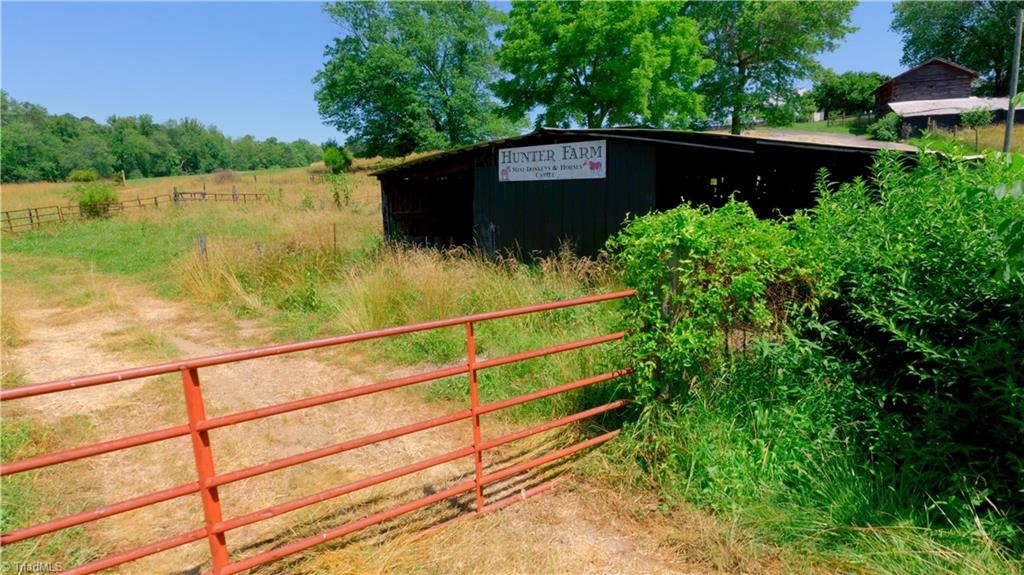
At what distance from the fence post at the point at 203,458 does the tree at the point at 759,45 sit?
35.8m

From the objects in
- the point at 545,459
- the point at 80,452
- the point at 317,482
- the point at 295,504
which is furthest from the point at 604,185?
the point at 80,452

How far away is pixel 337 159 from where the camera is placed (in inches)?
1816

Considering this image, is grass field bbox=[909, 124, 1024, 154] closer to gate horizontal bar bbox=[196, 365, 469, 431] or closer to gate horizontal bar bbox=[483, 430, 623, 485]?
gate horizontal bar bbox=[483, 430, 623, 485]

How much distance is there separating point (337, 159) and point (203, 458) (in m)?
47.7

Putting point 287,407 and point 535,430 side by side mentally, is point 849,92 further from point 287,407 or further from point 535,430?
point 287,407

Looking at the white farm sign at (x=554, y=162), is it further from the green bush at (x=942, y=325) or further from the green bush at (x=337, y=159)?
the green bush at (x=337, y=159)

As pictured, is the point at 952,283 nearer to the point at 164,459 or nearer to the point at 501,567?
the point at 501,567

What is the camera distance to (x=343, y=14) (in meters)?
39.4

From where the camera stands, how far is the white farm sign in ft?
29.4

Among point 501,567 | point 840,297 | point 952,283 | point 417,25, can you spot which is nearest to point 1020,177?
point 952,283

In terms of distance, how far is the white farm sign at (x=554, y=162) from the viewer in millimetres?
8961

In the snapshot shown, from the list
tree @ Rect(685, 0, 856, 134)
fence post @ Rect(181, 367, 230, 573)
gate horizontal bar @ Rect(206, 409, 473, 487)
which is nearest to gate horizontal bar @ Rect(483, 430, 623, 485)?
gate horizontal bar @ Rect(206, 409, 473, 487)

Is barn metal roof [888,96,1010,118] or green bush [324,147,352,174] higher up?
barn metal roof [888,96,1010,118]

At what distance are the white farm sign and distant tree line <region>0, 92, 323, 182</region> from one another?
270 feet
